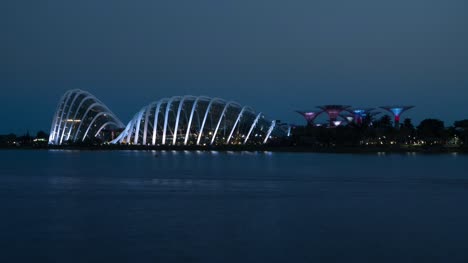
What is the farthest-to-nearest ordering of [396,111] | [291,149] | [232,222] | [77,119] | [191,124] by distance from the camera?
1. [396,111]
2. [77,119]
3. [291,149]
4. [191,124]
5. [232,222]

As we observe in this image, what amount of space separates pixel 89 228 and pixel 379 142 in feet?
357

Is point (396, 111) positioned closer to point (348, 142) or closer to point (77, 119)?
point (348, 142)

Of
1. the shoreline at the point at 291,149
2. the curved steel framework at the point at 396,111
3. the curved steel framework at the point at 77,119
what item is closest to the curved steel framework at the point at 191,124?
the shoreline at the point at 291,149

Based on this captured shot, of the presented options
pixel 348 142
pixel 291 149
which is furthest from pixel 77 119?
pixel 348 142

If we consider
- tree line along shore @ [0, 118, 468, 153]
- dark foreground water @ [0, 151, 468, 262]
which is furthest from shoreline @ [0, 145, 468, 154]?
dark foreground water @ [0, 151, 468, 262]

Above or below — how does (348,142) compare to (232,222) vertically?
above

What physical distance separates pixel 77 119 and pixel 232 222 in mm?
98585

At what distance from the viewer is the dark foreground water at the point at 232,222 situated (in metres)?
15.7

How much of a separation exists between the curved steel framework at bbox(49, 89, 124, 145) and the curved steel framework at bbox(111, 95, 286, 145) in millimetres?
7197

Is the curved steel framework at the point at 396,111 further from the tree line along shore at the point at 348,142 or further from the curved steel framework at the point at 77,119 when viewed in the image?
the curved steel framework at the point at 77,119

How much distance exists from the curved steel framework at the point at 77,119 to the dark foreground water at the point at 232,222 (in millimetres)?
80436

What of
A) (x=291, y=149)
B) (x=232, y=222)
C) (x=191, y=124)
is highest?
(x=191, y=124)

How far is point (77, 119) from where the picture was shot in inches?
4528

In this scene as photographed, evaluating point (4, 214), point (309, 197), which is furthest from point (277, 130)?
point (4, 214)
